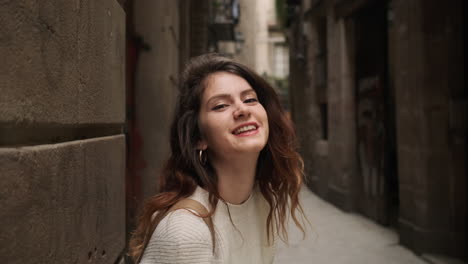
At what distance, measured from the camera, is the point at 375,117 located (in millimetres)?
8914

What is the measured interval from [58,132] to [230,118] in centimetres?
77

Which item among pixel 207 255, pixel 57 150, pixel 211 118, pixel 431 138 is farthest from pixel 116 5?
pixel 431 138

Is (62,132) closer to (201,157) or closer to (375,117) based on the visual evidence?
(201,157)

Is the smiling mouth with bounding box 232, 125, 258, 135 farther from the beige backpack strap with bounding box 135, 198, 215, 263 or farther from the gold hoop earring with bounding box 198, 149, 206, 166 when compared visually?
the beige backpack strap with bounding box 135, 198, 215, 263

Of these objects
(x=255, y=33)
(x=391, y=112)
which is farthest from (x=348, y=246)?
(x=255, y=33)

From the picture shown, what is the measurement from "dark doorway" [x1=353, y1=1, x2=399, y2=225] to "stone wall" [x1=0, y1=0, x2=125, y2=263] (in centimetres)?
751

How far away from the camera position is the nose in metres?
1.86

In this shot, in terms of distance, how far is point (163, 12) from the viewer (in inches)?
200

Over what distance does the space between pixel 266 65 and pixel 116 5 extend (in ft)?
115

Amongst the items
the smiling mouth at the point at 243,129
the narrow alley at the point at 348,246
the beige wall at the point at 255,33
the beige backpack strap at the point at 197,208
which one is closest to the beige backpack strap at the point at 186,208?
the beige backpack strap at the point at 197,208

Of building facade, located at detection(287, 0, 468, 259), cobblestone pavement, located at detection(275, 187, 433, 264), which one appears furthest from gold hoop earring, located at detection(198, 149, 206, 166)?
building facade, located at detection(287, 0, 468, 259)

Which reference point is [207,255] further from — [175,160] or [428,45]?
[428,45]

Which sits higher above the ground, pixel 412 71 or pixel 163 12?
pixel 163 12

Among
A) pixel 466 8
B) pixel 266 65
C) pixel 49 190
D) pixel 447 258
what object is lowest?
pixel 447 258
